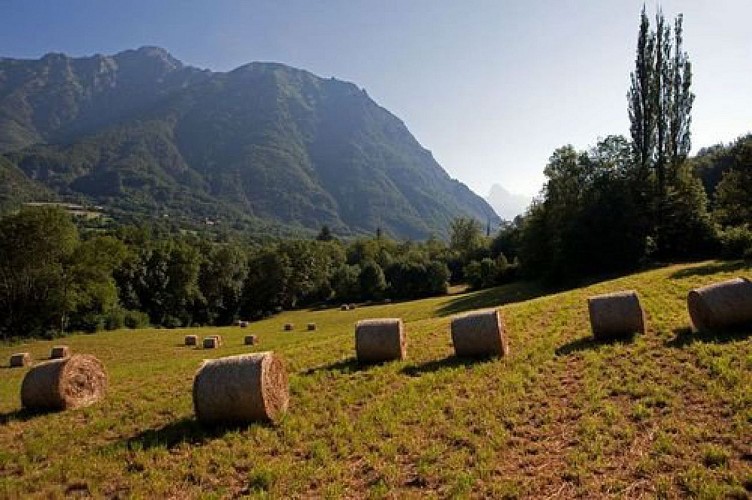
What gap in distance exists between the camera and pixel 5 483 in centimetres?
912

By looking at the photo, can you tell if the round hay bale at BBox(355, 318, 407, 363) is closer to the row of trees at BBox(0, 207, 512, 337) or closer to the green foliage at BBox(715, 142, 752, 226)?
the green foliage at BBox(715, 142, 752, 226)

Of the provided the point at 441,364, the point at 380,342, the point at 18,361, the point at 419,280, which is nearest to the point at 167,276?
the point at 419,280

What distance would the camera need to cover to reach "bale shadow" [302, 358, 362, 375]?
15.4m

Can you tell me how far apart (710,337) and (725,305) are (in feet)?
3.42

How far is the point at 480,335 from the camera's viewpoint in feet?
49.0

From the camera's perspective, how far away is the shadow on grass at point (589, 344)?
47.3ft

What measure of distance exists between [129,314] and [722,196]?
205 ft

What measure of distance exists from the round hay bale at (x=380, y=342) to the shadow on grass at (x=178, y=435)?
5.53 metres

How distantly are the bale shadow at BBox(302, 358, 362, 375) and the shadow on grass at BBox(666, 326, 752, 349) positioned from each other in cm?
826

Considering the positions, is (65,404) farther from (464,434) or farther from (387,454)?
(464,434)

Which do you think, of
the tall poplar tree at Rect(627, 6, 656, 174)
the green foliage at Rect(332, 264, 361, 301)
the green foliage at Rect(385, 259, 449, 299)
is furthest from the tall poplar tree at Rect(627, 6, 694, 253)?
the green foliage at Rect(332, 264, 361, 301)

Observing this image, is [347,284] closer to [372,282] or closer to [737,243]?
[372,282]

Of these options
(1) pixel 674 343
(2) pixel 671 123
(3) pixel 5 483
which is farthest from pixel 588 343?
(2) pixel 671 123

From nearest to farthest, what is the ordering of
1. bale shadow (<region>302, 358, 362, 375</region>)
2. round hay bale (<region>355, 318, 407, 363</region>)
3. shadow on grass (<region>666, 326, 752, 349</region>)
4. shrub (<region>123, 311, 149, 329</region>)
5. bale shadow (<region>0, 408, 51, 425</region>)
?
shadow on grass (<region>666, 326, 752, 349</region>), bale shadow (<region>0, 408, 51, 425</region>), bale shadow (<region>302, 358, 362, 375</region>), round hay bale (<region>355, 318, 407, 363</region>), shrub (<region>123, 311, 149, 329</region>)
